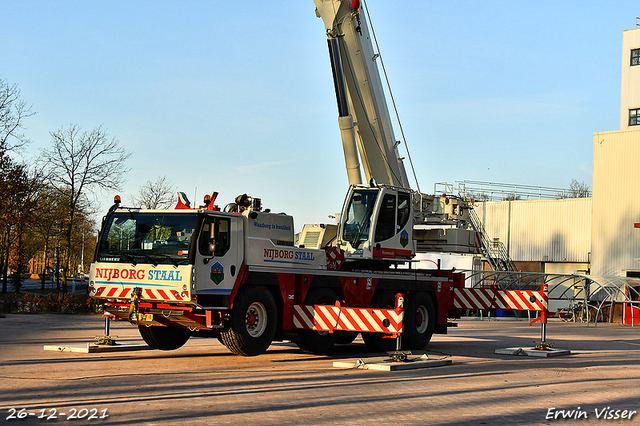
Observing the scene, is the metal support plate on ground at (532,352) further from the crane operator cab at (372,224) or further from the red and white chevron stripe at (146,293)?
the red and white chevron stripe at (146,293)

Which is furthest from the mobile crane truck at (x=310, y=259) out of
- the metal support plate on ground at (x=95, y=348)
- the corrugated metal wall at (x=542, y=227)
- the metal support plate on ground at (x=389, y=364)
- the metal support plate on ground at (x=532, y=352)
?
the corrugated metal wall at (x=542, y=227)

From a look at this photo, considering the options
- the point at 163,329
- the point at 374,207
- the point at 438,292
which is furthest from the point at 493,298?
the point at 163,329

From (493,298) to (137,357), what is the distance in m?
8.81

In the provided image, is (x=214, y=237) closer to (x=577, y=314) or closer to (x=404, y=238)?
Result: (x=404, y=238)

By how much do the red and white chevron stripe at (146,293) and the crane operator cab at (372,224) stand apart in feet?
15.0

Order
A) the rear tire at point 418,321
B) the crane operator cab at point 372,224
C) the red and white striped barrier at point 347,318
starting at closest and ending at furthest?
the red and white striped barrier at point 347,318 < the crane operator cab at point 372,224 < the rear tire at point 418,321

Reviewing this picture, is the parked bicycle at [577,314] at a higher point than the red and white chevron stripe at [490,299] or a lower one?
lower

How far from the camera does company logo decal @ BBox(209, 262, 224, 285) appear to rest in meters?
12.6

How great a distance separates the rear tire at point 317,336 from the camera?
1445 centimetres

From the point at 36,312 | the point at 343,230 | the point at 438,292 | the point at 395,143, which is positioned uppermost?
the point at 395,143

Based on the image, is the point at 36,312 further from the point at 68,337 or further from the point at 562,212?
the point at 562,212

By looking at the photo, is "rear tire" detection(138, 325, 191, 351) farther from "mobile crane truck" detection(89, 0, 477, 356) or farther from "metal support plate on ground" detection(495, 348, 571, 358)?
"metal support plate on ground" detection(495, 348, 571, 358)

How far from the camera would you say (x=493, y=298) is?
59.2 feet

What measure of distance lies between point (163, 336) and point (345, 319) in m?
3.71
